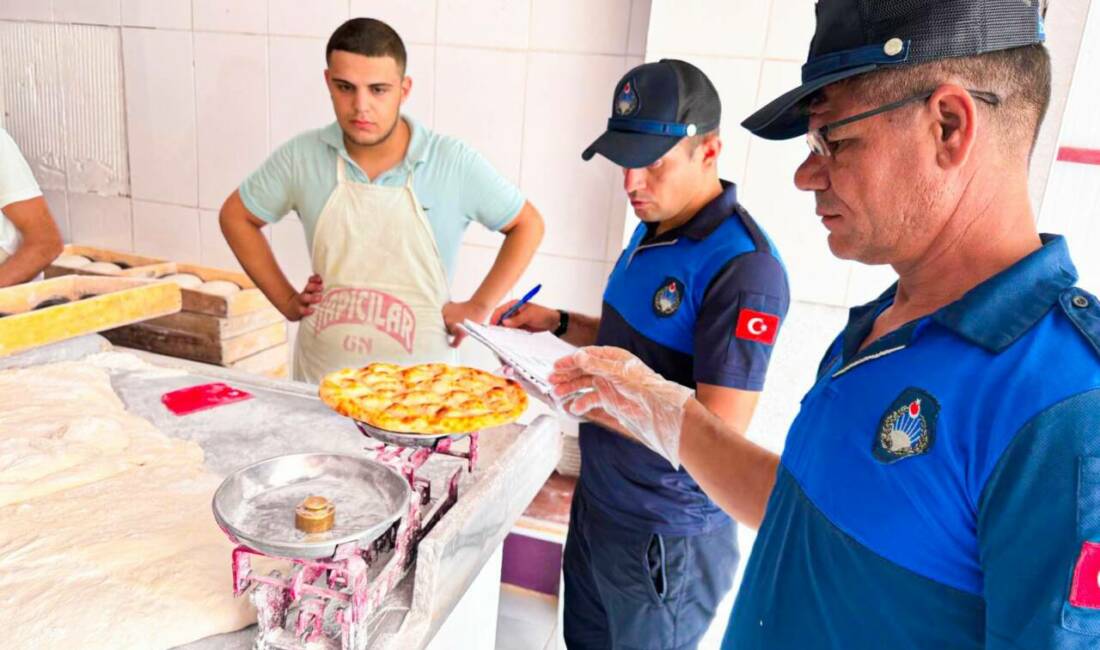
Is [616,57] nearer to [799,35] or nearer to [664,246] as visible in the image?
[799,35]

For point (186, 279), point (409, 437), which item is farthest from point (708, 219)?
point (186, 279)

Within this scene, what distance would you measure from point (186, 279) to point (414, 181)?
4.80 feet

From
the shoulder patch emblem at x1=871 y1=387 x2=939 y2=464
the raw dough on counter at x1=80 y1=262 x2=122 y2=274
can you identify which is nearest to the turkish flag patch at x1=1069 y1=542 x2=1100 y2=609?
the shoulder patch emblem at x1=871 y1=387 x2=939 y2=464

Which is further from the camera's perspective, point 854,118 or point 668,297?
point 668,297

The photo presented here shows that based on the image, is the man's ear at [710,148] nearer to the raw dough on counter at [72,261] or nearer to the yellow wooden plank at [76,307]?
the yellow wooden plank at [76,307]

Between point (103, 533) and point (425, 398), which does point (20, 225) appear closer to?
point (103, 533)

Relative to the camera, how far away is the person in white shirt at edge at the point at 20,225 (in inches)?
103

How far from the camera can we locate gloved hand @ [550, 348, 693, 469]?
1.40 meters

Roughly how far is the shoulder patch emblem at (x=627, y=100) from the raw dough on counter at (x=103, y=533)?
129 centimetres

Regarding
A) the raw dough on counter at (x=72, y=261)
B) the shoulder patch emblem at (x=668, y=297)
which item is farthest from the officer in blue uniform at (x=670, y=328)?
the raw dough on counter at (x=72, y=261)

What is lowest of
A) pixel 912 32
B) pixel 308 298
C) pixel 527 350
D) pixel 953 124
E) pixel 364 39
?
pixel 308 298

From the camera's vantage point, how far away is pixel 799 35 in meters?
2.50

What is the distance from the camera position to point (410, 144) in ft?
8.04

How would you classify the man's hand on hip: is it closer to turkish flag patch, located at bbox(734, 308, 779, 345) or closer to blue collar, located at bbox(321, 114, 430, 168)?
blue collar, located at bbox(321, 114, 430, 168)
